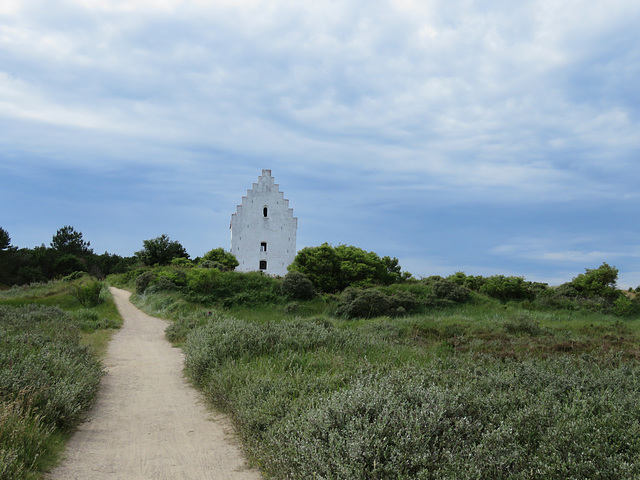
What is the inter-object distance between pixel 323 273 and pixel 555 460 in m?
26.5

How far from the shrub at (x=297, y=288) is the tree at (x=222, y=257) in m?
20.5

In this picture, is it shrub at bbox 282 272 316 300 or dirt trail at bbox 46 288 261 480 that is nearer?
dirt trail at bbox 46 288 261 480

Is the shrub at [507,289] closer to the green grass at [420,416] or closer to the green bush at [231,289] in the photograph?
the green bush at [231,289]

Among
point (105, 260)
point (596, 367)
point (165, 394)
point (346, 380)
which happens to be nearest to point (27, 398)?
point (165, 394)

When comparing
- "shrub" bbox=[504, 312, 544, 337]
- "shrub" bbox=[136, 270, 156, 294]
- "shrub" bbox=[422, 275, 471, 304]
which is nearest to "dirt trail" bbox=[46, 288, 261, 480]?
"shrub" bbox=[504, 312, 544, 337]

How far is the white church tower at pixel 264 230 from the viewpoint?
47.6 meters

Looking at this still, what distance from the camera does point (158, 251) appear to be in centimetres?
5419

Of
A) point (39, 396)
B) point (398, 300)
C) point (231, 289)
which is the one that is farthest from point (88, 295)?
point (39, 396)

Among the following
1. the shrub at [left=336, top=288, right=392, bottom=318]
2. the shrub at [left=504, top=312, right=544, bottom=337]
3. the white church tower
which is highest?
the white church tower

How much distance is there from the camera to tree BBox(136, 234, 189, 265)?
178 feet

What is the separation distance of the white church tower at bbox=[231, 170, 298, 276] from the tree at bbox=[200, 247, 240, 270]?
2.27 m

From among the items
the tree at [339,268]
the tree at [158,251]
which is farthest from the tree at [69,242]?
the tree at [339,268]

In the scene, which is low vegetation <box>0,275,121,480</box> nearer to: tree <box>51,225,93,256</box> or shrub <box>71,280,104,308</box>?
shrub <box>71,280,104,308</box>

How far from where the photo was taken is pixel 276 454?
453 centimetres
